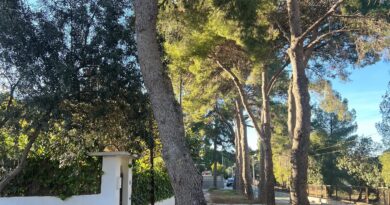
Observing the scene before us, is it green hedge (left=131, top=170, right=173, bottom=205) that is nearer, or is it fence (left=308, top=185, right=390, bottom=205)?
green hedge (left=131, top=170, right=173, bottom=205)

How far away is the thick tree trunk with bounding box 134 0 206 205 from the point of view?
264 inches

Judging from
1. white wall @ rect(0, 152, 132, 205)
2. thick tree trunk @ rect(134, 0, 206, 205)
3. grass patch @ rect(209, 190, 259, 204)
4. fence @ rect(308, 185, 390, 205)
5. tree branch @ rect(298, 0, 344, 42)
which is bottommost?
grass patch @ rect(209, 190, 259, 204)

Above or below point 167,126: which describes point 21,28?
above

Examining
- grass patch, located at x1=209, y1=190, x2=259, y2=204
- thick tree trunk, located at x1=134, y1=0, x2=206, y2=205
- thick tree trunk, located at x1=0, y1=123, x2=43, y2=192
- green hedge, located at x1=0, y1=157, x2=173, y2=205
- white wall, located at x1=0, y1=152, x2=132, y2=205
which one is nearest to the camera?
thick tree trunk, located at x1=134, y1=0, x2=206, y2=205

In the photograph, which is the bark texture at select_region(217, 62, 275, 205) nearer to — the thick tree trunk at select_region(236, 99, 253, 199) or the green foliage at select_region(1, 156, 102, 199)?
the thick tree trunk at select_region(236, 99, 253, 199)

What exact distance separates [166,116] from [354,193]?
22.2 m

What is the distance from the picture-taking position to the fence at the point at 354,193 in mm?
22328

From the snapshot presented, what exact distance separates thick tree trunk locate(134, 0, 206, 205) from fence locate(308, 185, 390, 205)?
688 inches

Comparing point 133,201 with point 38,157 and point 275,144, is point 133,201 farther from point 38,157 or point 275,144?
point 275,144

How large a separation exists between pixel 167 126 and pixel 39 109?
2643 millimetres

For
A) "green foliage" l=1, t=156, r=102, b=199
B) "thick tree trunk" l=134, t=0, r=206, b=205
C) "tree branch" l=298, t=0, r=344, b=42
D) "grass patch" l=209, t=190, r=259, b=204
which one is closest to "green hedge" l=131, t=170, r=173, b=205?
"green foliage" l=1, t=156, r=102, b=199

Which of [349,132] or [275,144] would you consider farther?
[349,132]

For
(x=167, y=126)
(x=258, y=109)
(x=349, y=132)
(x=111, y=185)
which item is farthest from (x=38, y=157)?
(x=349, y=132)

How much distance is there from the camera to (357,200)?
2592 cm
